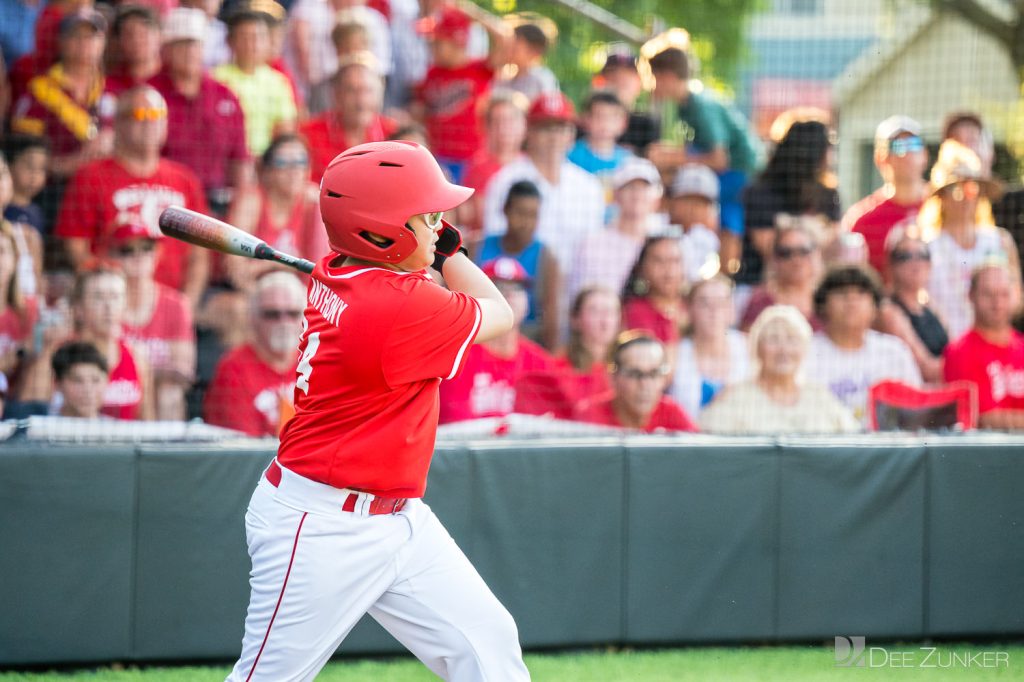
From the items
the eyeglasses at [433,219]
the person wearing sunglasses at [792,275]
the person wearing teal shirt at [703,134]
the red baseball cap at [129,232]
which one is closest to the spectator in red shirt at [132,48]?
the red baseball cap at [129,232]

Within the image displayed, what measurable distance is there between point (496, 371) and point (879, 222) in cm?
238

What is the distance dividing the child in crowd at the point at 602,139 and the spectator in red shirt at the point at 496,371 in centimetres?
131

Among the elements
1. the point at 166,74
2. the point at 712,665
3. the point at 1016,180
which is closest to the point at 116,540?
→ the point at 712,665

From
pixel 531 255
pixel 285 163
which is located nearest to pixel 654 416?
pixel 531 255

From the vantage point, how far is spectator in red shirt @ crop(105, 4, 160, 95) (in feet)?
20.1

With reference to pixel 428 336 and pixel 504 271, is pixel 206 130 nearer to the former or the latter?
pixel 504 271

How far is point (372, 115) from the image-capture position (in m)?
6.32

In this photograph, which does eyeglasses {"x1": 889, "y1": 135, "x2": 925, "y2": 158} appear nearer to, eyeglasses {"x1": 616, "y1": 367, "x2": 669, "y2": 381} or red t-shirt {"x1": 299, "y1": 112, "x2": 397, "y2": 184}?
eyeglasses {"x1": 616, "y1": 367, "x2": 669, "y2": 381}

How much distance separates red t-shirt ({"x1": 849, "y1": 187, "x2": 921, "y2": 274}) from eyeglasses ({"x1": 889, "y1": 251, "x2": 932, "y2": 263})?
336mm

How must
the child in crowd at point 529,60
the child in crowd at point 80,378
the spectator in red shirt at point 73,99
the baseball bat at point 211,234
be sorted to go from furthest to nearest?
the child in crowd at point 529,60
the spectator in red shirt at point 73,99
the child in crowd at point 80,378
the baseball bat at point 211,234

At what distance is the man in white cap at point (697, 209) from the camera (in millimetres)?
6543

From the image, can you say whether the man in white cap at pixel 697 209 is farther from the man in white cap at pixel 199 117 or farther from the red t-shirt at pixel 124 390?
the red t-shirt at pixel 124 390

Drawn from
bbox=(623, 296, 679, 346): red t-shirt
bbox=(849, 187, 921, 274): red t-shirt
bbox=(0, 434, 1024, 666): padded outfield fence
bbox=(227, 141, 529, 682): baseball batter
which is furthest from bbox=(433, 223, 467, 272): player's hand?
bbox=(849, 187, 921, 274): red t-shirt

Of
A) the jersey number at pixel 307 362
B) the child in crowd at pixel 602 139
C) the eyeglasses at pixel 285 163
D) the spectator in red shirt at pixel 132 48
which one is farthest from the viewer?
the child in crowd at pixel 602 139
